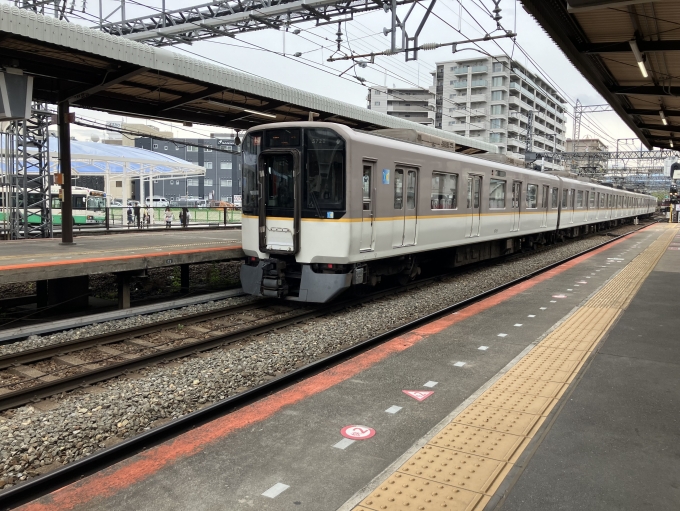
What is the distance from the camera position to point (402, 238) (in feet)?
32.8

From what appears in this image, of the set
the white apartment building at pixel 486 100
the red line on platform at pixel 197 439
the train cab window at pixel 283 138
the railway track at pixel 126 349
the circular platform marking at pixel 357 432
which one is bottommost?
the railway track at pixel 126 349

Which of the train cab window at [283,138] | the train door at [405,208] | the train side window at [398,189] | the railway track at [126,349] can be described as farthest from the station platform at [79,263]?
the train side window at [398,189]

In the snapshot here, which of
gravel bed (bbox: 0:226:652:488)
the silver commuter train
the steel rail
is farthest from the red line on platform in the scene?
the steel rail

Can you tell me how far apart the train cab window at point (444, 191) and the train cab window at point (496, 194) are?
7.60ft

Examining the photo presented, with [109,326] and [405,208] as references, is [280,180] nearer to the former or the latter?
[405,208]

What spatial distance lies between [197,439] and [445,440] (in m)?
1.88

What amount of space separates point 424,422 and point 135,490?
2.21 meters

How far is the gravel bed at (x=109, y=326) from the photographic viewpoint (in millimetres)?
7099

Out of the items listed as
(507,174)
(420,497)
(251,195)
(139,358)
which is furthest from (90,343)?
(507,174)

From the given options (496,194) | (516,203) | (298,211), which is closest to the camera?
(298,211)

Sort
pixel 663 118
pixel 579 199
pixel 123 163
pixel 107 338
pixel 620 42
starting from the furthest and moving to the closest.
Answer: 1. pixel 123 163
2. pixel 579 199
3. pixel 663 118
4. pixel 620 42
5. pixel 107 338

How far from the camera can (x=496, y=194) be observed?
563 inches

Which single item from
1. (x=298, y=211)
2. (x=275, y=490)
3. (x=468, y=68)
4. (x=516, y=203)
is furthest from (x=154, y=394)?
(x=468, y=68)

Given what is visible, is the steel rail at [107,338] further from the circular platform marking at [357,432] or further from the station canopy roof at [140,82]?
the station canopy roof at [140,82]
